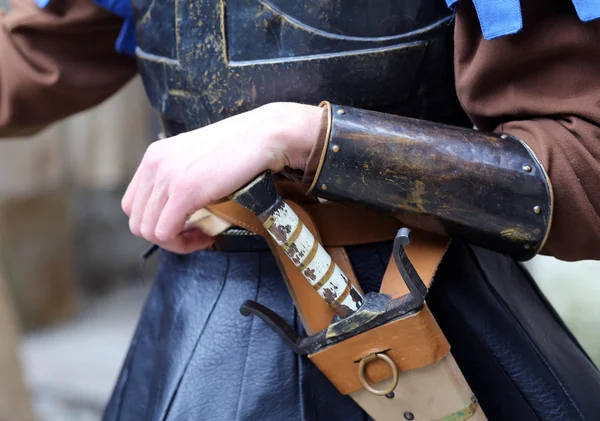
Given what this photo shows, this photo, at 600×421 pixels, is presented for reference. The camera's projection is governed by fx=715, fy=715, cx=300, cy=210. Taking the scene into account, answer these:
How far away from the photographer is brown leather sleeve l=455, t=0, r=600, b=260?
66 centimetres

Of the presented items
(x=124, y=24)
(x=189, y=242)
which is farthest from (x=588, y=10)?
(x=124, y=24)

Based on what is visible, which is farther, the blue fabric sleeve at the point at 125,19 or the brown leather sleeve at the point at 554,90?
the blue fabric sleeve at the point at 125,19

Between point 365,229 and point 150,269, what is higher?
point 365,229

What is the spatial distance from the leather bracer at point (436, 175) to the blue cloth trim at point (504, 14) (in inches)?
3.9

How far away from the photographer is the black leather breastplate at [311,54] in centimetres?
72

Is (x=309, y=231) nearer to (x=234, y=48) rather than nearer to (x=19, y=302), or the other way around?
(x=234, y=48)

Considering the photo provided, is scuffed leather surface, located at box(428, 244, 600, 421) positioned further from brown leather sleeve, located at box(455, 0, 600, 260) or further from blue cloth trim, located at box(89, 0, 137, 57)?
blue cloth trim, located at box(89, 0, 137, 57)

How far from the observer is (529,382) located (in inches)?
29.8

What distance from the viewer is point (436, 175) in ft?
2.18

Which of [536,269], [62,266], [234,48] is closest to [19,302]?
[62,266]

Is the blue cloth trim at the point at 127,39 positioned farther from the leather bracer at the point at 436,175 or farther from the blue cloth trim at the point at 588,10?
the blue cloth trim at the point at 588,10

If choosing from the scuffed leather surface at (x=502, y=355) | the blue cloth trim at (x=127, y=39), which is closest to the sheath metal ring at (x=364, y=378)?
the scuffed leather surface at (x=502, y=355)

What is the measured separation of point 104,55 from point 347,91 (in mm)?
494

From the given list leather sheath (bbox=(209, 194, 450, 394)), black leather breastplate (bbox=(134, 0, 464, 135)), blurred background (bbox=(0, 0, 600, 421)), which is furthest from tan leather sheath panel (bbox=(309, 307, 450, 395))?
blurred background (bbox=(0, 0, 600, 421))
